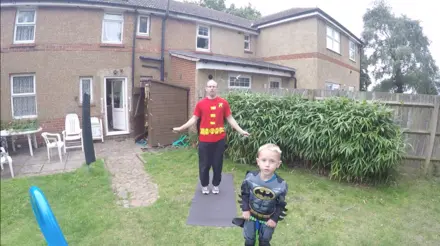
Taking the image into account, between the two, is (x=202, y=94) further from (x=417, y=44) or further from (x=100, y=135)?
(x=417, y=44)

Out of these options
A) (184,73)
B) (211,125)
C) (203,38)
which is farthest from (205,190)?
(203,38)

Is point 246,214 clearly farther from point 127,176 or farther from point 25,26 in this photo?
point 127,176

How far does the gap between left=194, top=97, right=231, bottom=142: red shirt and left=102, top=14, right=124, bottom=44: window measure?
1.33 metres

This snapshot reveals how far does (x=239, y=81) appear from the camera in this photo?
10047 millimetres

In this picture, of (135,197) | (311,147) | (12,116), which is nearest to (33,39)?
(12,116)

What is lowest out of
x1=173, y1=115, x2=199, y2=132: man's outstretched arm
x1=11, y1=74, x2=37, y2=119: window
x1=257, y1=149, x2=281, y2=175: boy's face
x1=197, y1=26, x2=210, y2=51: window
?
x1=257, y1=149, x2=281, y2=175: boy's face

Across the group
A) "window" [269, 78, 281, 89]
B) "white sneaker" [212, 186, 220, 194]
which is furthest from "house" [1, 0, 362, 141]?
"window" [269, 78, 281, 89]

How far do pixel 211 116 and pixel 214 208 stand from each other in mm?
1210

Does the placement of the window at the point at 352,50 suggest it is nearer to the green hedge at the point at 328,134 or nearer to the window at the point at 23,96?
the window at the point at 23,96

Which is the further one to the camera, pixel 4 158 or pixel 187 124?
pixel 187 124

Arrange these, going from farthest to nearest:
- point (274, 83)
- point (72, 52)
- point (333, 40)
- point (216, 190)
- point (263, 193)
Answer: point (274, 83) → point (216, 190) → point (333, 40) → point (263, 193) → point (72, 52)

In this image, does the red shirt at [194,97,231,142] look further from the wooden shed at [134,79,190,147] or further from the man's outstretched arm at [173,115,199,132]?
the wooden shed at [134,79,190,147]

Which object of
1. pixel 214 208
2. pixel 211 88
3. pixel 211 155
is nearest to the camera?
pixel 211 88

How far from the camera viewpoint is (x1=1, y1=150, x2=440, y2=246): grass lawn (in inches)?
45.1
